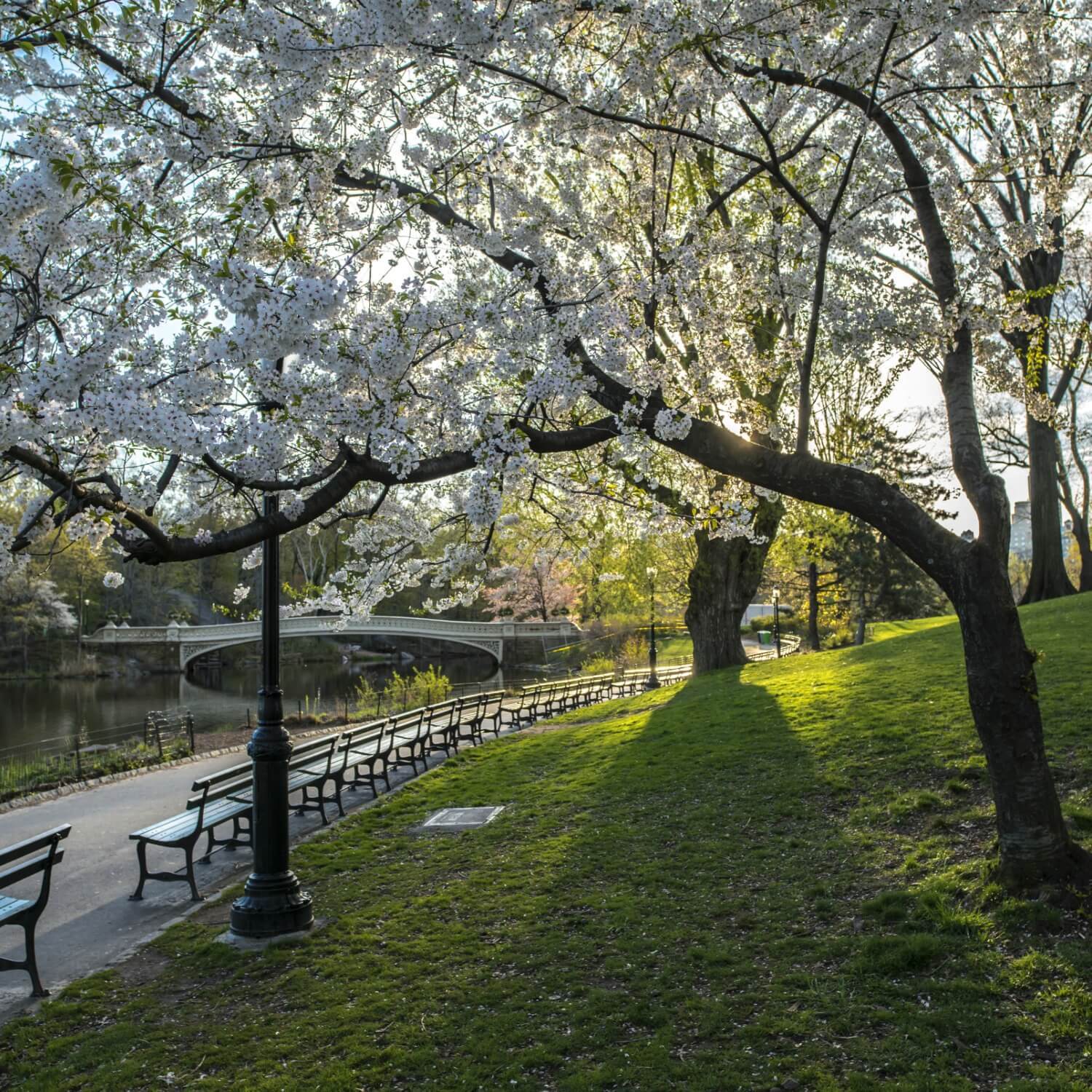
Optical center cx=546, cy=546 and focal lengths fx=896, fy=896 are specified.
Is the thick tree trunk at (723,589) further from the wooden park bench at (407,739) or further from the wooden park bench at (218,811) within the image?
the wooden park bench at (218,811)

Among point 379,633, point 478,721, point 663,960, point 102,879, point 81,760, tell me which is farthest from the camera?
point 379,633

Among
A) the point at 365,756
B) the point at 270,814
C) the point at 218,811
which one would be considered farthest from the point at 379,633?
the point at 270,814

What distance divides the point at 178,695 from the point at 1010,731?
34.6 m

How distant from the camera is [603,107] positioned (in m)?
6.11

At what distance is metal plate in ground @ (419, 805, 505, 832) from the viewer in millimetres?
8695

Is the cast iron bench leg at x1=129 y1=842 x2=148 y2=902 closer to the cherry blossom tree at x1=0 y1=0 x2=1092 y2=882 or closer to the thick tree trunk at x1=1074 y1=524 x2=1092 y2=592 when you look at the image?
the cherry blossom tree at x1=0 y1=0 x2=1092 y2=882

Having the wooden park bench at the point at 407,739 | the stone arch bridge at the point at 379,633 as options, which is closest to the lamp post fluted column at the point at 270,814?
the wooden park bench at the point at 407,739

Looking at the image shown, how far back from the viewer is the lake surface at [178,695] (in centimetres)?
2520

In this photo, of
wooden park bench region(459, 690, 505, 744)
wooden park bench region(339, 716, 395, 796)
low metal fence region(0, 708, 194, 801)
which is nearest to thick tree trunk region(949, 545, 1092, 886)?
wooden park bench region(339, 716, 395, 796)

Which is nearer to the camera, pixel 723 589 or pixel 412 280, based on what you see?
pixel 412 280

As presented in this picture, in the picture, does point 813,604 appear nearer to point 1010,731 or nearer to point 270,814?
point 1010,731

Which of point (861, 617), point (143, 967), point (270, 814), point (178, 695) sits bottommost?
point (178, 695)

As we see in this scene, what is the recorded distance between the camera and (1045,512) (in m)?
19.5

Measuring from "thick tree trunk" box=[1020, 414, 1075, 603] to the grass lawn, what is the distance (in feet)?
39.8
